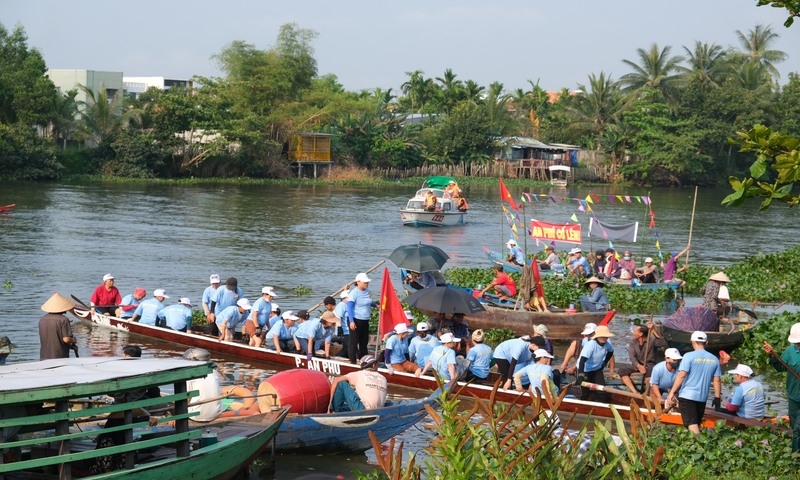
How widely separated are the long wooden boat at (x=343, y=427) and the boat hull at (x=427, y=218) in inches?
1262

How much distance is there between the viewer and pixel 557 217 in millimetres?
51000

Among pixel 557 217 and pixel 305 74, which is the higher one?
Answer: pixel 305 74

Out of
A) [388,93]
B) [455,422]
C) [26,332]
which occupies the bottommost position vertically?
[26,332]

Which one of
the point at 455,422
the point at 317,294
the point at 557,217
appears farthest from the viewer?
the point at 557,217

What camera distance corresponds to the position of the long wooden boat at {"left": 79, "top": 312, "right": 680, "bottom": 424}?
13742mm

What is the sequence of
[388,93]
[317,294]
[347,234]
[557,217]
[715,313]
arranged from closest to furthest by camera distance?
[715,313]
[317,294]
[347,234]
[557,217]
[388,93]

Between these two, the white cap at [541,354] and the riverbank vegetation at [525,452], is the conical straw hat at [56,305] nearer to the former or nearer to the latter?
the white cap at [541,354]

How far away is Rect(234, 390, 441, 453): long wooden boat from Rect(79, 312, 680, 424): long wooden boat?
3.01ft

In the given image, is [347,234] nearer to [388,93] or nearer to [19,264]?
[19,264]

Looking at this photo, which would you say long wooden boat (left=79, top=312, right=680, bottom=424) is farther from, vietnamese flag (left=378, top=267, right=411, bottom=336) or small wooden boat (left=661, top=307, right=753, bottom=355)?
small wooden boat (left=661, top=307, right=753, bottom=355)

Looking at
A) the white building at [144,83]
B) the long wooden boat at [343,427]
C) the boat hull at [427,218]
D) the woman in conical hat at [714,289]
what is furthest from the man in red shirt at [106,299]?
the white building at [144,83]

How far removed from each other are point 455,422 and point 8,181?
57.0 m

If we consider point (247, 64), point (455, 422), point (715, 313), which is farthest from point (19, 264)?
point (247, 64)

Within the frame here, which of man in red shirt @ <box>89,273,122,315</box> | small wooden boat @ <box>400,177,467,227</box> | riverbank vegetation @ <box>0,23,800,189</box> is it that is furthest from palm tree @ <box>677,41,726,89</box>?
man in red shirt @ <box>89,273,122,315</box>
